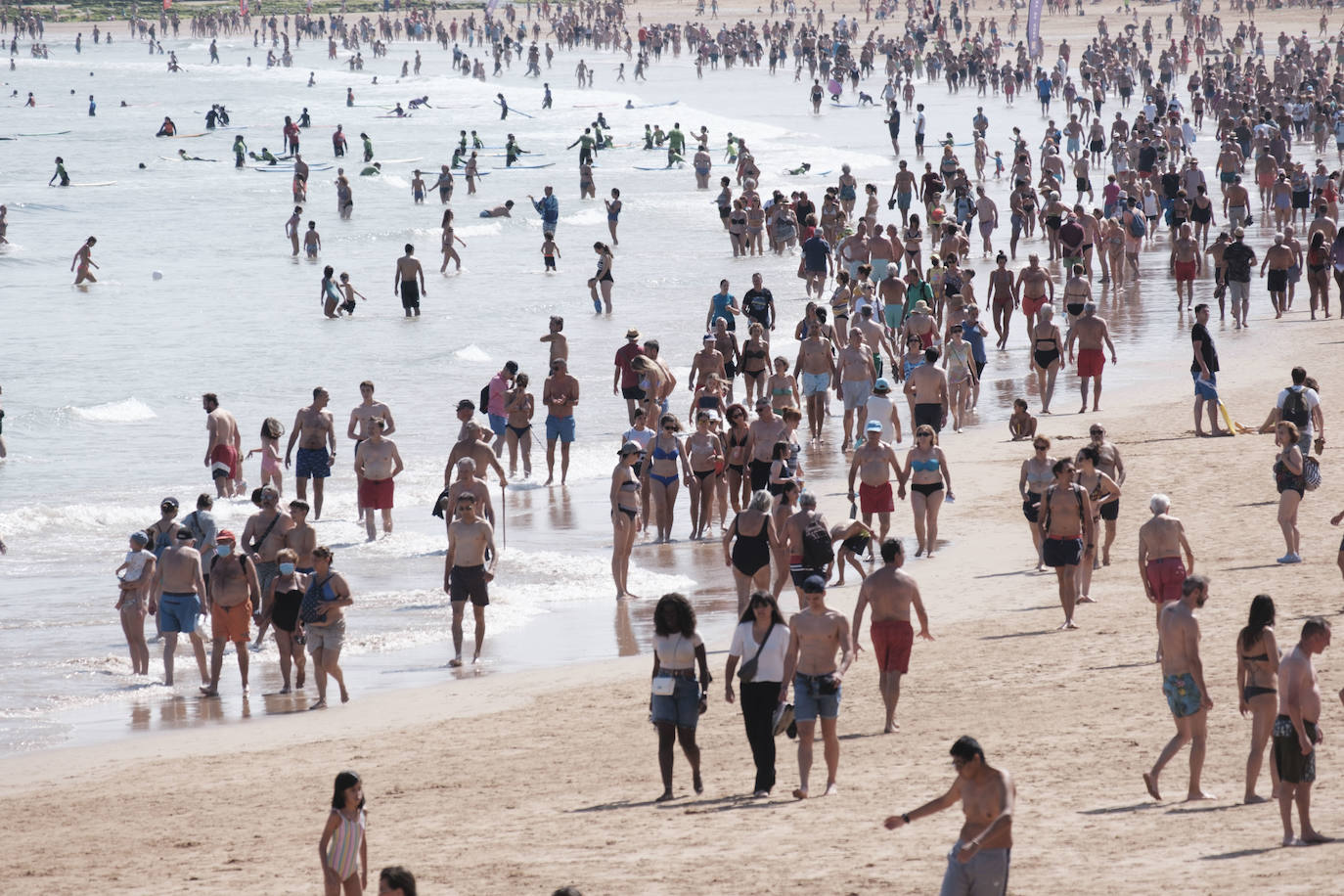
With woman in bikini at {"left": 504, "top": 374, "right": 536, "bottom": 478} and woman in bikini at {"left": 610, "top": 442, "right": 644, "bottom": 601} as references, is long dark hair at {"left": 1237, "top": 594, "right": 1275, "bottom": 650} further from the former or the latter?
woman in bikini at {"left": 504, "top": 374, "right": 536, "bottom": 478}

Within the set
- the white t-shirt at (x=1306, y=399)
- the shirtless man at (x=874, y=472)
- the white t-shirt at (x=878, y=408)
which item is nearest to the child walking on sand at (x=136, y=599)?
the shirtless man at (x=874, y=472)

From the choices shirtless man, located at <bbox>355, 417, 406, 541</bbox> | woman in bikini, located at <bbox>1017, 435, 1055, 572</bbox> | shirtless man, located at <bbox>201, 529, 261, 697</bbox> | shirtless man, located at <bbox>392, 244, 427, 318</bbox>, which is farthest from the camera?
shirtless man, located at <bbox>392, 244, 427, 318</bbox>

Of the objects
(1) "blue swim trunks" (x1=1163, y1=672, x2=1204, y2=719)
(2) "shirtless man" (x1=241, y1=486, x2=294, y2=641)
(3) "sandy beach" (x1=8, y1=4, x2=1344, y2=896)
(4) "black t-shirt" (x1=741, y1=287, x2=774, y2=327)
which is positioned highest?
(4) "black t-shirt" (x1=741, y1=287, x2=774, y2=327)

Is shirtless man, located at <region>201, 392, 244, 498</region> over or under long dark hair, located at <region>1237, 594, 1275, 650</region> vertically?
under

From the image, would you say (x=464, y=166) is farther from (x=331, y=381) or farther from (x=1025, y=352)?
(x=1025, y=352)

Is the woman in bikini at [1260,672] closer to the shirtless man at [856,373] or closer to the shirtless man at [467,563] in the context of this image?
the shirtless man at [467,563]

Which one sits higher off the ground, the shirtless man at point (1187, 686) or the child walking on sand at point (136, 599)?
the shirtless man at point (1187, 686)

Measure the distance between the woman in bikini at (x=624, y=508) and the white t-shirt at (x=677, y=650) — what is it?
4428mm

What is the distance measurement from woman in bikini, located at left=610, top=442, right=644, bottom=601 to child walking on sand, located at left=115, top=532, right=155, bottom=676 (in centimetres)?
324

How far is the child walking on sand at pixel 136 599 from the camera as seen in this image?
11.4 m

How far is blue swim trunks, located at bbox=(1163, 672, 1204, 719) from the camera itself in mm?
7668

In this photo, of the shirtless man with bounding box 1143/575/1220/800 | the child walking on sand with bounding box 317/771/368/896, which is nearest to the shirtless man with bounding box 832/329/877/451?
the shirtless man with bounding box 1143/575/1220/800

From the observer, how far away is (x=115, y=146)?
5838 centimetres

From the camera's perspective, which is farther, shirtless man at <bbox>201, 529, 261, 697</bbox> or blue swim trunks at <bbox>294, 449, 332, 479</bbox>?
blue swim trunks at <bbox>294, 449, 332, 479</bbox>
